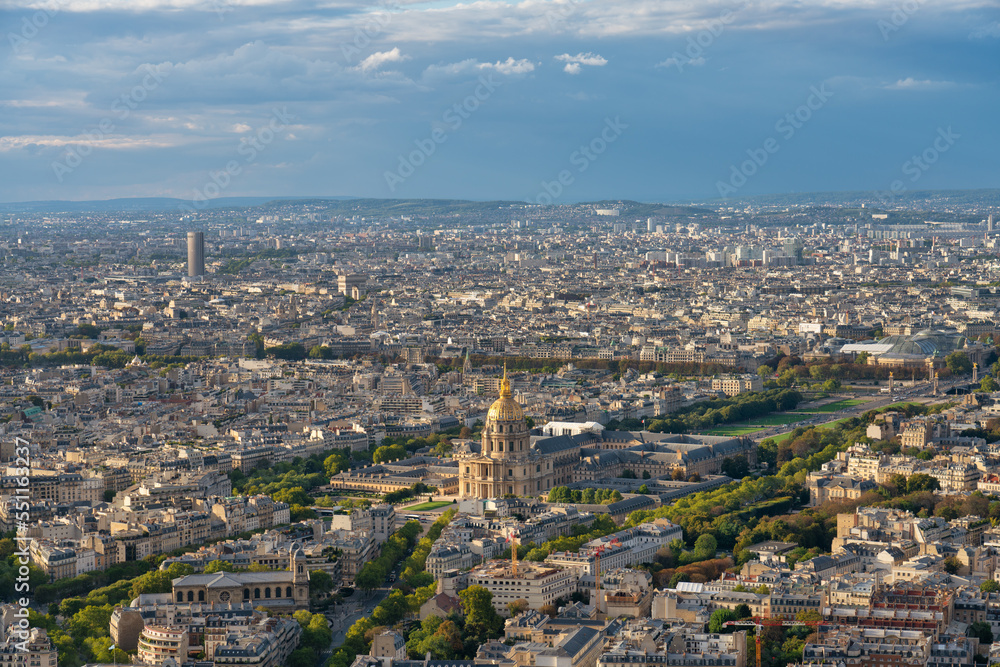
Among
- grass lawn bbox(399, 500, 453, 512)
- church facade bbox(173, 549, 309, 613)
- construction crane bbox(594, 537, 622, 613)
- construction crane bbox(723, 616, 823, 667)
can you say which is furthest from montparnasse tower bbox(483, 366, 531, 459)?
construction crane bbox(723, 616, 823, 667)

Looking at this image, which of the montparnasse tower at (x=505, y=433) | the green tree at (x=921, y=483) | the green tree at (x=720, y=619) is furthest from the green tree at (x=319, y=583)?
the green tree at (x=921, y=483)

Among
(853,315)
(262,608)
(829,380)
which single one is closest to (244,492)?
(262,608)

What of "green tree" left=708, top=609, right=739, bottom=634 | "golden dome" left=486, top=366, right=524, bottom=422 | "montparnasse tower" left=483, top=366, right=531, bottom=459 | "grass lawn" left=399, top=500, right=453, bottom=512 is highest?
"golden dome" left=486, top=366, right=524, bottom=422

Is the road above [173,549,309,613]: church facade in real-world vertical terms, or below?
below

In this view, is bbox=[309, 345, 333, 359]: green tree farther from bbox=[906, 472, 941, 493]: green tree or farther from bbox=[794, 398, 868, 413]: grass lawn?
bbox=[906, 472, 941, 493]: green tree

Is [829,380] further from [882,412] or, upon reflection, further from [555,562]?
[555,562]

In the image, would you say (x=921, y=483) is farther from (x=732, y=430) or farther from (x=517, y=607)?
(x=732, y=430)

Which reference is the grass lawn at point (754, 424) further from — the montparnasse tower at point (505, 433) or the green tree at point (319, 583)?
the green tree at point (319, 583)
